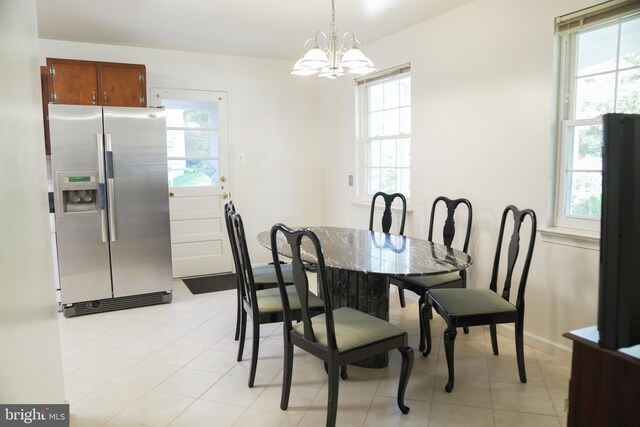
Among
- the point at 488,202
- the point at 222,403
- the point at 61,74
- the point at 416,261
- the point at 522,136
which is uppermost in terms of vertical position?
the point at 61,74

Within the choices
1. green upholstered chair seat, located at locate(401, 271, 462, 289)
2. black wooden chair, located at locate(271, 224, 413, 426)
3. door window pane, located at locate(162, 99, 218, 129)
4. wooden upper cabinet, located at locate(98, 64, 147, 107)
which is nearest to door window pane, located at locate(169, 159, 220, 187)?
door window pane, located at locate(162, 99, 218, 129)

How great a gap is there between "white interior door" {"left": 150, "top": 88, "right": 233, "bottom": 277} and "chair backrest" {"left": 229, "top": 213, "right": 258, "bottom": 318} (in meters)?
2.31

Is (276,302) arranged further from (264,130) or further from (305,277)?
(264,130)

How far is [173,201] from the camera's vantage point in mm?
4871

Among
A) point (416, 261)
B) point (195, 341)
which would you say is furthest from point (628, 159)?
point (195, 341)

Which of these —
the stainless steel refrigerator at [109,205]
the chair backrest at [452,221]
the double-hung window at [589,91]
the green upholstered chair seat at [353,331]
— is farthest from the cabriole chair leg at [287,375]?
the stainless steel refrigerator at [109,205]

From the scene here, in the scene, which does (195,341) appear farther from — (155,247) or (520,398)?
(520,398)

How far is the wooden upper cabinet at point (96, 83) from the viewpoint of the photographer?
3893 mm

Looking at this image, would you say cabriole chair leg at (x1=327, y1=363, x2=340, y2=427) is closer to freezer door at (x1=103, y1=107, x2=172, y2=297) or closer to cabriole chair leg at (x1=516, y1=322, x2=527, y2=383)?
cabriole chair leg at (x1=516, y1=322, x2=527, y2=383)

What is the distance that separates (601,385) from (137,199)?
141 inches

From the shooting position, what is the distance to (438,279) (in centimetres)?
309

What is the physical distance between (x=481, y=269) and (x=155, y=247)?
273 cm

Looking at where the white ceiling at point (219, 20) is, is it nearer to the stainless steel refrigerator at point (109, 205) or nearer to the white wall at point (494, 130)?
the white wall at point (494, 130)

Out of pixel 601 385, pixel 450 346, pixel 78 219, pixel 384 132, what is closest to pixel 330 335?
pixel 450 346
